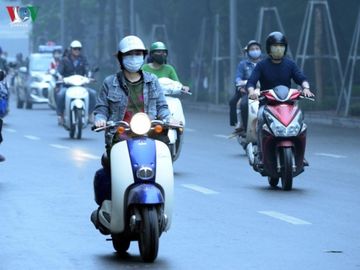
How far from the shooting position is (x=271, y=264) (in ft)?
32.5

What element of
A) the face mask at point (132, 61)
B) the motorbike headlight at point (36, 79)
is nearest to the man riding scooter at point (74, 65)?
the motorbike headlight at point (36, 79)

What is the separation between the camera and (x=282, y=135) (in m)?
15.8

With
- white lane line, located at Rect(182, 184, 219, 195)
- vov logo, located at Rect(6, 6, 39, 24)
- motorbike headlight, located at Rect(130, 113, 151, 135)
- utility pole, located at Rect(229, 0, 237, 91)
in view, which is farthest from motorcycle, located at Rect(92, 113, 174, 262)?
utility pole, located at Rect(229, 0, 237, 91)

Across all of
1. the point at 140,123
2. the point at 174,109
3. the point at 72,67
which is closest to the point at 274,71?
the point at 174,109

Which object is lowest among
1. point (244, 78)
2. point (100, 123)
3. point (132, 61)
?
point (244, 78)

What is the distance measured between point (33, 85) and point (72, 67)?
16070 millimetres

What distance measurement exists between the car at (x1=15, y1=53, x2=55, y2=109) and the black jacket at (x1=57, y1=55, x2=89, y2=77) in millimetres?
14125

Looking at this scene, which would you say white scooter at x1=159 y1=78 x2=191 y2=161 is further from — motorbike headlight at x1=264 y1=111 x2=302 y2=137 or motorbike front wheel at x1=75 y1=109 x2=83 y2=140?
motorbike front wheel at x1=75 y1=109 x2=83 y2=140

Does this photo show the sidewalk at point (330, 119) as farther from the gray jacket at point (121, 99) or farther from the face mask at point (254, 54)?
the gray jacket at point (121, 99)

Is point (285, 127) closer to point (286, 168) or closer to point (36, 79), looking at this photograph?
point (286, 168)

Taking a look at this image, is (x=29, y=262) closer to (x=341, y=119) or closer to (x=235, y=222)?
(x=235, y=222)

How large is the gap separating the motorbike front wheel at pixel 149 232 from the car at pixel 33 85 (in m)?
32.8

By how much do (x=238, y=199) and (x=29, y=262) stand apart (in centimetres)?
491

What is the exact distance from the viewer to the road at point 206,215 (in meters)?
10.2
